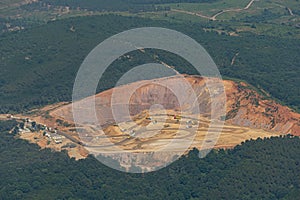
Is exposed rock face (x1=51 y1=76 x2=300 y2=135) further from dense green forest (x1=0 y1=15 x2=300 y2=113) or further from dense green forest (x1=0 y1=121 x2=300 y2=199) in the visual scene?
dense green forest (x1=0 y1=121 x2=300 y2=199)

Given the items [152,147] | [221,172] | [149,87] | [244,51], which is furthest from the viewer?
[244,51]

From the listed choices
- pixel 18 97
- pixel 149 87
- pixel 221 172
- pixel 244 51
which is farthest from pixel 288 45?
pixel 221 172

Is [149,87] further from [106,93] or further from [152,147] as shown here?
[152,147]

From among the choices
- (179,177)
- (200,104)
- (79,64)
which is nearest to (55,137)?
(200,104)

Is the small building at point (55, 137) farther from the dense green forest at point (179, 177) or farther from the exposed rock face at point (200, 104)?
the dense green forest at point (179, 177)

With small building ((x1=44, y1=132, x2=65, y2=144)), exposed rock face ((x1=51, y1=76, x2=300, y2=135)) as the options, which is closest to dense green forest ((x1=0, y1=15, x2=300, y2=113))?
exposed rock face ((x1=51, y1=76, x2=300, y2=135))

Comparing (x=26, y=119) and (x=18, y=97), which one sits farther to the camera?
(x=18, y=97)

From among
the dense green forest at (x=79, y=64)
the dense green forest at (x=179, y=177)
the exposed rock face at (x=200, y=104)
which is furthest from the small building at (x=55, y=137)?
the dense green forest at (x=79, y=64)
